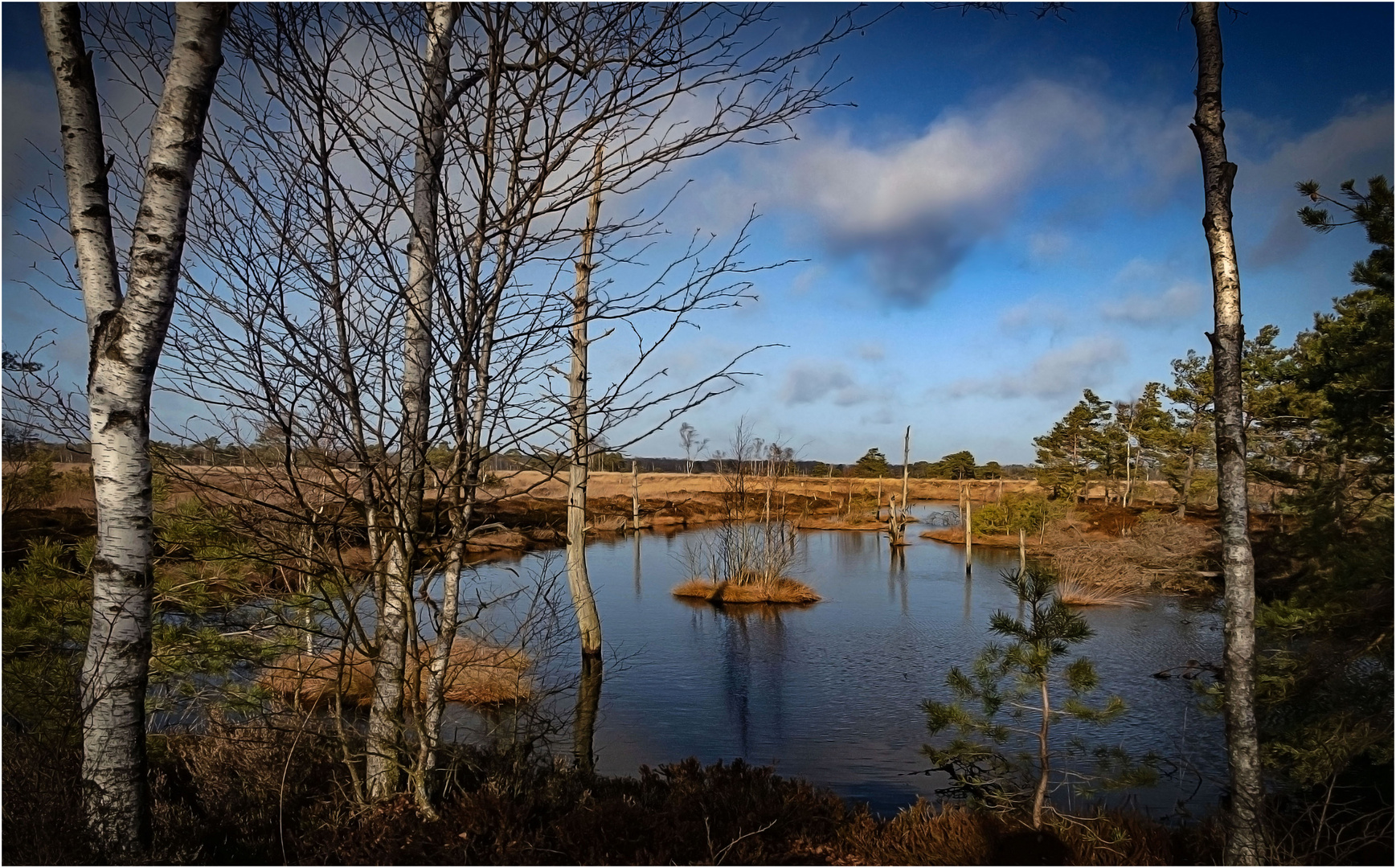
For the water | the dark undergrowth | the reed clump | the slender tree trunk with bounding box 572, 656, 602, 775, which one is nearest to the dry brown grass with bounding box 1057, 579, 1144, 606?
the water

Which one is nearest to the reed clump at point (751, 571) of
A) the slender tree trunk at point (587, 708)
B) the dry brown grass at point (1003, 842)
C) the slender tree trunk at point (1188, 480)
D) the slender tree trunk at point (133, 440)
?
the slender tree trunk at point (587, 708)

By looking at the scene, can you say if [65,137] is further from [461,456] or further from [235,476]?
[461,456]

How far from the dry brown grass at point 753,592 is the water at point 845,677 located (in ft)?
1.94

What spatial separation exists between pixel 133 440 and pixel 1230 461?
16.4ft

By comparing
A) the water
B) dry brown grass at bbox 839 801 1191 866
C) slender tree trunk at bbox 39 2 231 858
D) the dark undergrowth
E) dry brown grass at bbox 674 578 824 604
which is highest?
slender tree trunk at bbox 39 2 231 858

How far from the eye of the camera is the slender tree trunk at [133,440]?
10.6ft

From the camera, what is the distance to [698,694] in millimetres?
12359

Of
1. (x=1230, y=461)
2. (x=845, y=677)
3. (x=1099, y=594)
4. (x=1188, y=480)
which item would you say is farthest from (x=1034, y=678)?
(x=1188, y=480)

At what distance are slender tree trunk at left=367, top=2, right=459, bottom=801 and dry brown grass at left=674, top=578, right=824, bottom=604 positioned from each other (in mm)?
16993

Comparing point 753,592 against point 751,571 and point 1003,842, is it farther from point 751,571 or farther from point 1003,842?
point 1003,842

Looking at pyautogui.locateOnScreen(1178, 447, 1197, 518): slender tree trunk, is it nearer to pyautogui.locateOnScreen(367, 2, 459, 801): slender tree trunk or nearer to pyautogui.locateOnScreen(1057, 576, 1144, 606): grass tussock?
pyautogui.locateOnScreen(1057, 576, 1144, 606): grass tussock

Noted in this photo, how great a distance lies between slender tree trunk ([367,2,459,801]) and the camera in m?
3.37

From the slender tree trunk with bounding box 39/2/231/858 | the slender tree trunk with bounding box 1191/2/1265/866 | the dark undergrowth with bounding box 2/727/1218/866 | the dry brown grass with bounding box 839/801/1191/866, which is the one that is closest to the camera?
the slender tree trunk with bounding box 39/2/231/858

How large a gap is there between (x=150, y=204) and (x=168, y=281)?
29cm
